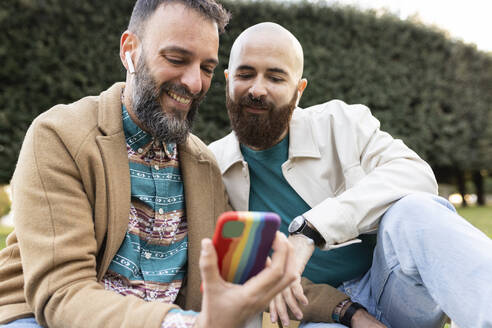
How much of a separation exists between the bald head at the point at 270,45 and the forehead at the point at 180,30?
0.50m

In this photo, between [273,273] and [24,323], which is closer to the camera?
[273,273]

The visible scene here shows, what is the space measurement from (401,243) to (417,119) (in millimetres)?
9267

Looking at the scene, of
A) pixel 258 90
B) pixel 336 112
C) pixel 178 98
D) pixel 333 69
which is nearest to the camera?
pixel 178 98

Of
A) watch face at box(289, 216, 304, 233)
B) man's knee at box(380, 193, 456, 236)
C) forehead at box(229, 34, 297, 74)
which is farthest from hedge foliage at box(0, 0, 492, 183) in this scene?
man's knee at box(380, 193, 456, 236)

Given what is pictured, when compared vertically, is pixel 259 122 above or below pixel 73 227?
above

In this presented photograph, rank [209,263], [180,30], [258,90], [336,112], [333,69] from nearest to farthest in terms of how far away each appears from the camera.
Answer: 1. [209,263]
2. [180,30]
3. [258,90]
4. [336,112]
5. [333,69]

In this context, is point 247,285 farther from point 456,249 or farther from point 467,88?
point 467,88

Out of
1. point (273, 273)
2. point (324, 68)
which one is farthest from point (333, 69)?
point (273, 273)

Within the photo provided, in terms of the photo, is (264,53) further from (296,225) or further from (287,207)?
(296,225)

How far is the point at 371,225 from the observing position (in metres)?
2.15

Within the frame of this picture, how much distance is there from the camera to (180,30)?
2.11 m

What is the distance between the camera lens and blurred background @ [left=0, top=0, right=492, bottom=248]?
6422 millimetres

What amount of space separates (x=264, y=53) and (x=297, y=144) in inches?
22.5

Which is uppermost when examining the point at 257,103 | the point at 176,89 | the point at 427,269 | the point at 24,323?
the point at 176,89
